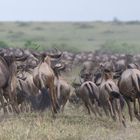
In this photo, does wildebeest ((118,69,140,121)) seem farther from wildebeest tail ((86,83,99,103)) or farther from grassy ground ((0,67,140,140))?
wildebeest tail ((86,83,99,103))

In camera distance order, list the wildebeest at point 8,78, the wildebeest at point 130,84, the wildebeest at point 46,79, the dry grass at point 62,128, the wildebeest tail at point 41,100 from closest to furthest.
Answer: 1. the dry grass at point 62,128
2. the wildebeest at point 8,78
3. the wildebeest at point 130,84
4. the wildebeest at point 46,79
5. the wildebeest tail at point 41,100

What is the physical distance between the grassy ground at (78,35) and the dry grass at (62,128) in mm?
65234

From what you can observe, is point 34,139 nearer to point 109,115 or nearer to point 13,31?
point 109,115

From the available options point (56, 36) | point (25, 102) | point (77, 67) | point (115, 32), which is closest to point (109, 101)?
point (25, 102)

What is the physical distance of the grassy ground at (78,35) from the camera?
87606 millimetres

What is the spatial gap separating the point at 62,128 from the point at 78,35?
93.5 m

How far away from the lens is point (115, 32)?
11138 cm

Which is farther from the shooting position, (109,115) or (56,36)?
(56,36)

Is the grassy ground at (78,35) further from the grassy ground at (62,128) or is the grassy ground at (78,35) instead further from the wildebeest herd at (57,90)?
the grassy ground at (62,128)

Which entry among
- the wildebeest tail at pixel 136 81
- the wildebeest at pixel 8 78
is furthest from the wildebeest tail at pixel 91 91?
the wildebeest at pixel 8 78

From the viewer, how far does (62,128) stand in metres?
12.6

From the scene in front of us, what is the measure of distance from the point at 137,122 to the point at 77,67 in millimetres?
28913

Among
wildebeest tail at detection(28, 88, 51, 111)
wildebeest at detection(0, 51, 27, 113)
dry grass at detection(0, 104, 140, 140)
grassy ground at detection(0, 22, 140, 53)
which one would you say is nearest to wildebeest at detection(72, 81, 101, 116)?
wildebeest tail at detection(28, 88, 51, 111)

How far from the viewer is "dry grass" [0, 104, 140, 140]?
37.5 ft
